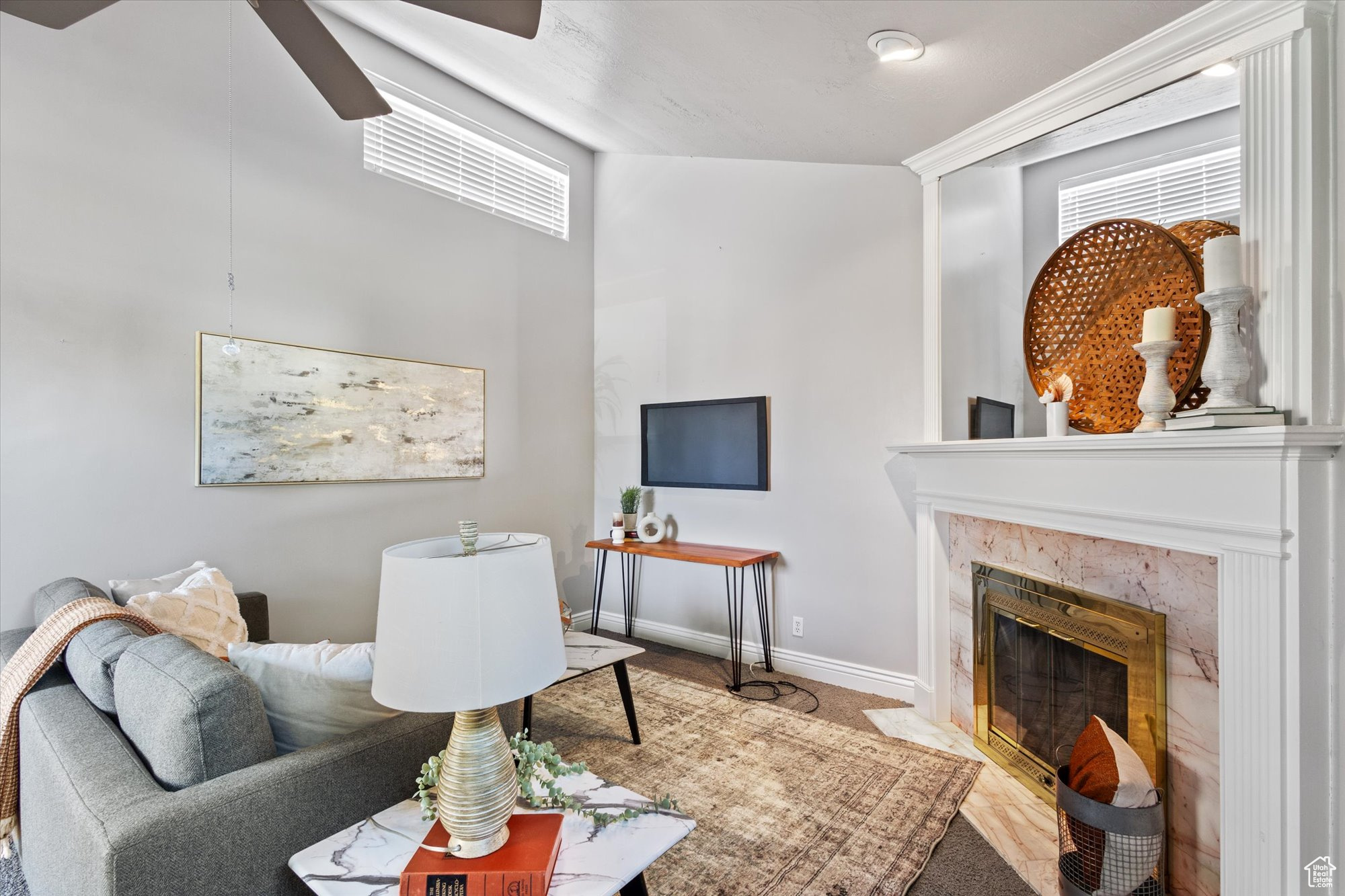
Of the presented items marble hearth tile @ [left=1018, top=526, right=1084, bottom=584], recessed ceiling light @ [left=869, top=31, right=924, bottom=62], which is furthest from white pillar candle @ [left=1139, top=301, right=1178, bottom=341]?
recessed ceiling light @ [left=869, top=31, right=924, bottom=62]

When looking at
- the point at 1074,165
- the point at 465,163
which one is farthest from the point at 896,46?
the point at 465,163

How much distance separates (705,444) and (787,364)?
0.73 m

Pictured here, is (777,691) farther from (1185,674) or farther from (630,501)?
(1185,674)

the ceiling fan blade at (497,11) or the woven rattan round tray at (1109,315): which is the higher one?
the ceiling fan blade at (497,11)

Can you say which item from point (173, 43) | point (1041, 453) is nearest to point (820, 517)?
point (1041, 453)

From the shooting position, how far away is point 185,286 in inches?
102

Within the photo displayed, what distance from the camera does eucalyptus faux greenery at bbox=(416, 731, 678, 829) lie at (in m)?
1.11

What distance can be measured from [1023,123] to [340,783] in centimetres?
296

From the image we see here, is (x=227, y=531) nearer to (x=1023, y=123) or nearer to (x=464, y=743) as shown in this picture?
(x=464, y=743)

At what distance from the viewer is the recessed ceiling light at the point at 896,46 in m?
1.85

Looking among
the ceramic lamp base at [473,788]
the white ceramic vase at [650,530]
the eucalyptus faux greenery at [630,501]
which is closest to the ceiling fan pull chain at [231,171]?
the eucalyptus faux greenery at [630,501]

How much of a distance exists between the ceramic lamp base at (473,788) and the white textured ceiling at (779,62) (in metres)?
2.09

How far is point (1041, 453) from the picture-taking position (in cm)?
210

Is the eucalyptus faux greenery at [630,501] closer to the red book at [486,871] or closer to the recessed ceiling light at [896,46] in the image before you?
the recessed ceiling light at [896,46]
